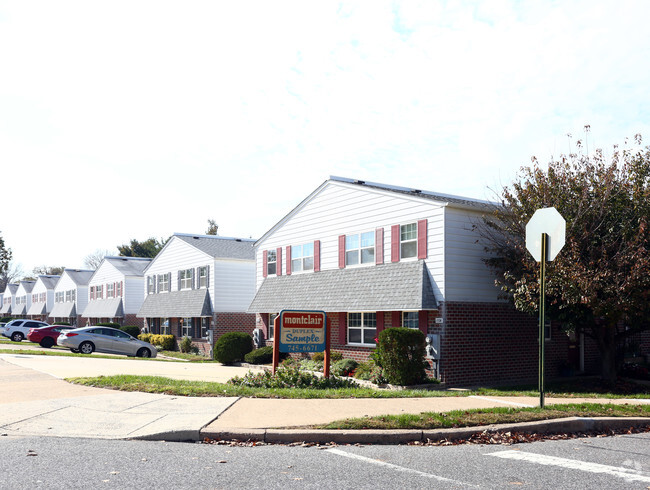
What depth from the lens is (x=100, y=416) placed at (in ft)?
30.8

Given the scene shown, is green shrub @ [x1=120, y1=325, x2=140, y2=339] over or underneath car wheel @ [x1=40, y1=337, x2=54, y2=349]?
over

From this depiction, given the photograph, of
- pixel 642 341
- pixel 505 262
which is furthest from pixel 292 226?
pixel 642 341

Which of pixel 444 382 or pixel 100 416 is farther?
pixel 444 382

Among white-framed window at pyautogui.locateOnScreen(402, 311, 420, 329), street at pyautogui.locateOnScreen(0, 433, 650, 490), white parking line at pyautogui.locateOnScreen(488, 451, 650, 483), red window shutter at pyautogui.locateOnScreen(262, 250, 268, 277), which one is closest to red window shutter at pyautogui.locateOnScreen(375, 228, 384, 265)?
white-framed window at pyautogui.locateOnScreen(402, 311, 420, 329)

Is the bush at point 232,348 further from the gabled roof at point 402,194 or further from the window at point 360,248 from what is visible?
the window at point 360,248

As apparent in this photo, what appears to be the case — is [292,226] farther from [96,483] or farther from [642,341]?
[96,483]

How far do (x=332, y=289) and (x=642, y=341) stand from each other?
514 inches

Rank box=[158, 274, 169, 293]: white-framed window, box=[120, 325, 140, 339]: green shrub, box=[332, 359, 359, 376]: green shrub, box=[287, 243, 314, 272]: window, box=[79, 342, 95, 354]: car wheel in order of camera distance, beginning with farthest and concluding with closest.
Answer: box=[120, 325, 140, 339]: green shrub
box=[158, 274, 169, 293]: white-framed window
box=[79, 342, 95, 354]: car wheel
box=[287, 243, 314, 272]: window
box=[332, 359, 359, 376]: green shrub

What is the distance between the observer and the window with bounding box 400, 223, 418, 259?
19.4 m

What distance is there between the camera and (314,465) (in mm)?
6719

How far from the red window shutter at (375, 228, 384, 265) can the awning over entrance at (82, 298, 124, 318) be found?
104ft

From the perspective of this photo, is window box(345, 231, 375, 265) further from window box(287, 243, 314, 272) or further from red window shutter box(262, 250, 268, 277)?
red window shutter box(262, 250, 268, 277)

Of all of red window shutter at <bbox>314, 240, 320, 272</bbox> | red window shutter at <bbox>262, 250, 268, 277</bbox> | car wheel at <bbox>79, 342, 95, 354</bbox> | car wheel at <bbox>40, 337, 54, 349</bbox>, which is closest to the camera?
red window shutter at <bbox>314, 240, 320, 272</bbox>

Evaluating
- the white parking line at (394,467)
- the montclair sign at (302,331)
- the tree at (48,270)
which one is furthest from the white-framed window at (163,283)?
the tree at (48,270)
